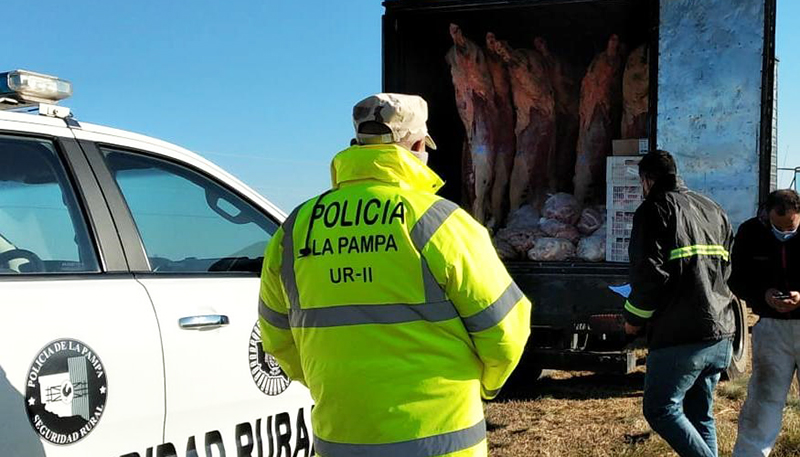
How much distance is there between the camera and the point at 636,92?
22.4 feet

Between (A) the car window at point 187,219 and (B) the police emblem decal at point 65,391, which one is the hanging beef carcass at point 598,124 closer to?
(A) the car window at point 187,219

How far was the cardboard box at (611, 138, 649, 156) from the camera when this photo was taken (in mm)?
6473

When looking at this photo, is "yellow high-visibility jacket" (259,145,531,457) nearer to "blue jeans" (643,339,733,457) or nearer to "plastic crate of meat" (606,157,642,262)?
"blue jeans" (643,339,733,457)

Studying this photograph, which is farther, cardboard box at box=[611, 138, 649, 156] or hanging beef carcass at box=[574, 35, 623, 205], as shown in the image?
hanging beef carcass at box=[574, 35, 623, 205]

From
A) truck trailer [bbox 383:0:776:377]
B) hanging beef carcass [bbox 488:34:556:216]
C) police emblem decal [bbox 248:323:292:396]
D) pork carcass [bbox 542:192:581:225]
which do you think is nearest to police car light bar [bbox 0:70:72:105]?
police emblem decal [bbox 248:323:292:396]

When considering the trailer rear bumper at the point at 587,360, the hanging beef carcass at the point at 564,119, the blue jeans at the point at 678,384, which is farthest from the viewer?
the hanging beef carcass at the point at 564,119

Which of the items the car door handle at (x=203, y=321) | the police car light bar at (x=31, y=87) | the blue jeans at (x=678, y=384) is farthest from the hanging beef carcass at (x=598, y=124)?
the police car light bar at (x=31, y=87)

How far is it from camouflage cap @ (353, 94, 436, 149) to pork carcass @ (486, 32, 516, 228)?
16.9 ft

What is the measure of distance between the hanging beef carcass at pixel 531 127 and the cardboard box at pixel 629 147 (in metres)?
0.88

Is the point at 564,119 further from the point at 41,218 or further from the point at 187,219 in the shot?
the point at 41,218

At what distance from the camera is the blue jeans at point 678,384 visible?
3662mm

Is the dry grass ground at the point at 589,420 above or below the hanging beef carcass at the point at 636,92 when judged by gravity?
below

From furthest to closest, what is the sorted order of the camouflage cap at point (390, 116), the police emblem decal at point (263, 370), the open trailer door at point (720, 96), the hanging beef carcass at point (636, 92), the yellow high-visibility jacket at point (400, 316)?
1. the hanging beef carcass at point (636, 92)
2. the open trailer door at point (720, 96)
3. the police emblem decal at point (263, 370)
4. the camouflage cap at point (390, 116)
5. the yellow high-visibility jacket at point (400, 316)

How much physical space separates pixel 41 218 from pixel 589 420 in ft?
13.3
